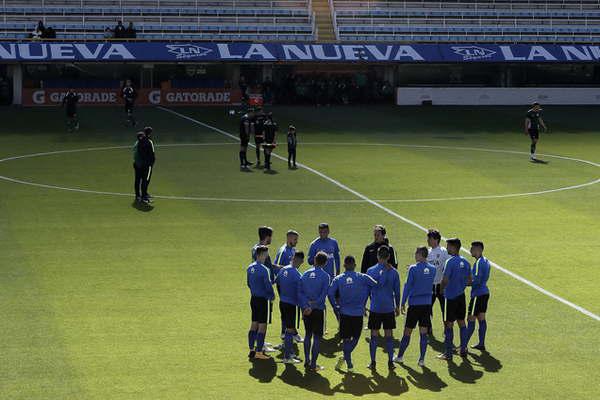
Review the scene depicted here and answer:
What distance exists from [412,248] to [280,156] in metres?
16.4

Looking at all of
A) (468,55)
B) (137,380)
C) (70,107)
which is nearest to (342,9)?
(468,55)

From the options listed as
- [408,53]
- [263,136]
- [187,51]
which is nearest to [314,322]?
[263,136]

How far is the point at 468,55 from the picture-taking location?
6450cm

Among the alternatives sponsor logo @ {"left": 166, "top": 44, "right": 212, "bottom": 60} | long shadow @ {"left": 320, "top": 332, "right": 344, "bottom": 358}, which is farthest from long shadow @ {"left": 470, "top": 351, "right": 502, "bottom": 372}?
sponsor logo @ {"left": 166, "top": 44, "right": 212, "bottom": 60}

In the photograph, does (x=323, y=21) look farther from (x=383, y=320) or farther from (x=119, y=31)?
(x=383, y=320)

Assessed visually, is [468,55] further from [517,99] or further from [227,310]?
[227,310]

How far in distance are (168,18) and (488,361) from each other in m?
51.5

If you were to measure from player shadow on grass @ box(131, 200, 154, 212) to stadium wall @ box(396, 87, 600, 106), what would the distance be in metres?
33.3

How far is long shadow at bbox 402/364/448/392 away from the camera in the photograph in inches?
673

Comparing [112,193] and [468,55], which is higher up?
[468,55]

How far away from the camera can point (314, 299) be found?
17.7 meters

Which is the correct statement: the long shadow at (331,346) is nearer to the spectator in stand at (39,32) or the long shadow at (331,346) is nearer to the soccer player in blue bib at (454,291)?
the soccer player in blue bib at (454,291)

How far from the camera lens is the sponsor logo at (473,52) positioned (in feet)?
211

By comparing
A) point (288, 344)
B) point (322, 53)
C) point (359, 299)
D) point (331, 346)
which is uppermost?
point (322, 53)
